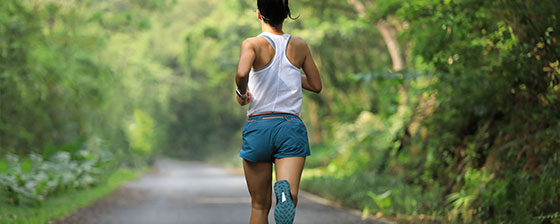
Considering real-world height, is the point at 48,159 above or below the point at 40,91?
below

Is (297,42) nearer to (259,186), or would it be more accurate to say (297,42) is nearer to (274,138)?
(274,138)

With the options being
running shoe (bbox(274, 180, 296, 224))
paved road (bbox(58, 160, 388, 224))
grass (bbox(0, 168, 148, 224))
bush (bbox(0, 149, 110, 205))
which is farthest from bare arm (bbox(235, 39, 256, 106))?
bush (bbox(0, 149, 110, 205))

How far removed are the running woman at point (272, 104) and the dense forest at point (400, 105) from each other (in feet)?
9.49

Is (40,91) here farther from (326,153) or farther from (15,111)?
(326,153)

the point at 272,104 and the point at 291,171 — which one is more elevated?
the point at 272,104

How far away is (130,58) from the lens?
2933cm

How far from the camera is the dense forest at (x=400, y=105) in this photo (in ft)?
21.2

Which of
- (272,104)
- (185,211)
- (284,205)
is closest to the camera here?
(284,205)

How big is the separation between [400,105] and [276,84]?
14445mm

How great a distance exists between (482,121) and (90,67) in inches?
484

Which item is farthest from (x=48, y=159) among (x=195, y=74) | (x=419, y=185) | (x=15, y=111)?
(x=195, y=74)

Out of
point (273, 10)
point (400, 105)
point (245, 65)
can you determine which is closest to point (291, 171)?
point (245, 65)

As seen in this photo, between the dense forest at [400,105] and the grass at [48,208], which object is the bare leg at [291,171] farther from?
the grass at [48,208]

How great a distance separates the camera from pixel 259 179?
145 inches
